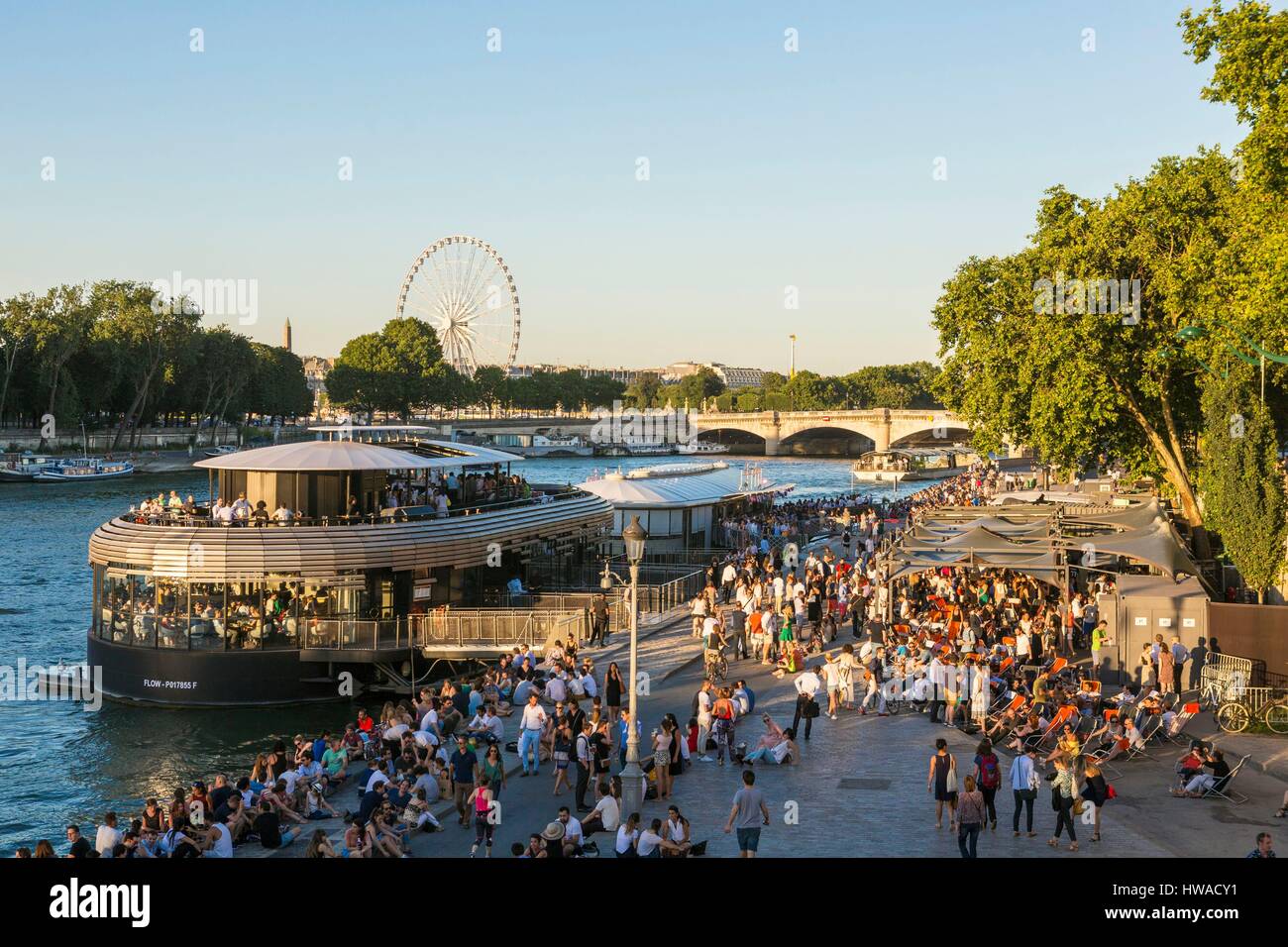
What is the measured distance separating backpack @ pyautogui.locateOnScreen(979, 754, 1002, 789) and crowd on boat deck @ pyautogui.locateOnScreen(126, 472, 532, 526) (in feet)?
62.9

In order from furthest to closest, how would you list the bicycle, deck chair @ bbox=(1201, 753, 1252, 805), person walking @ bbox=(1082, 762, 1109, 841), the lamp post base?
the bicycle, deck chair @ bbox=(1201, 753, 1252, 805), the lamp post base, person walking @ bbox=(1082, 762, 1109, 841)

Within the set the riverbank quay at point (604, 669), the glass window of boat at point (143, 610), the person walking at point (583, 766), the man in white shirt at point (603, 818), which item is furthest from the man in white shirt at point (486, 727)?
the glass window of boat at point (143, 610)

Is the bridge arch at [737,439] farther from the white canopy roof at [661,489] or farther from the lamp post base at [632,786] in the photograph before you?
the lamp post base at [632,786]

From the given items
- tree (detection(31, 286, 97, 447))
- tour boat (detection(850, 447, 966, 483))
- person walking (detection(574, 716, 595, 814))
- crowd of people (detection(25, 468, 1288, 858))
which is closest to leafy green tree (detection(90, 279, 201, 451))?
tree (detection(31, 286, 97, 447))

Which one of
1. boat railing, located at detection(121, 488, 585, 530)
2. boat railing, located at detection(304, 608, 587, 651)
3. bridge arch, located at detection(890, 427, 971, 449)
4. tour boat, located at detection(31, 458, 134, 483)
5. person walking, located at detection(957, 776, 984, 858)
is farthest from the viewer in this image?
bridge arch, located at detection(890, 427, 971, 449)

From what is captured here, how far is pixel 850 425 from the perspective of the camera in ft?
528

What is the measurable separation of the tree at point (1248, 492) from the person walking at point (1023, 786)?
14928 millimetres

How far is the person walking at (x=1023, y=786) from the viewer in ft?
52.1

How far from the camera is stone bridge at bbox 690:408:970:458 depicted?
15600cm

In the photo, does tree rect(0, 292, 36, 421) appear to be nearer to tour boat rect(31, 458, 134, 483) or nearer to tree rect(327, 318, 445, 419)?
tour boat rect(31, 458, 134, 483)

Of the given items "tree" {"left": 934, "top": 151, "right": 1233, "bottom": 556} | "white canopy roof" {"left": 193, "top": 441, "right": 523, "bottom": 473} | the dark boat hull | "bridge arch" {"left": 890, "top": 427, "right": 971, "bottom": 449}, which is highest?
"tree" {"left": 934, "top": 151, "right": 1233, "bottom": 556}

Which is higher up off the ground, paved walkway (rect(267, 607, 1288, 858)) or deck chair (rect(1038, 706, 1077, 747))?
deck chair (rect(1038, 706, 1077, 747))

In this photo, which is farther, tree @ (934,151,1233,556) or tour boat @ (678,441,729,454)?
tour boat @ (678,441,729,454)
